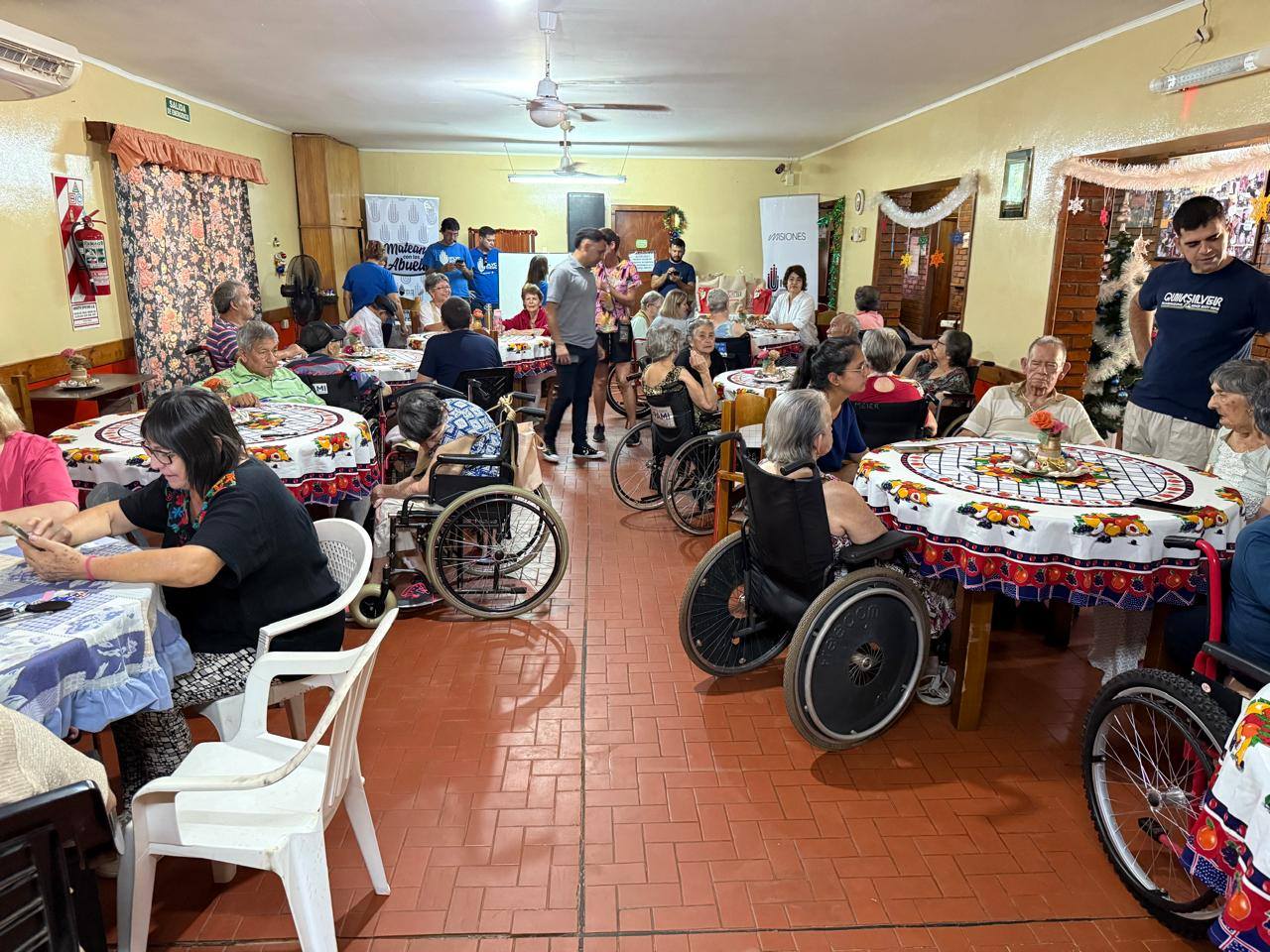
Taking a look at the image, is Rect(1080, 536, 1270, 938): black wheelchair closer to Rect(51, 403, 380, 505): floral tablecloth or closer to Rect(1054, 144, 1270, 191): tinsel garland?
Rect(1054, 144, 1270, 191): tinsel garland

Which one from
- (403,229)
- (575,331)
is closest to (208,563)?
(575,331)

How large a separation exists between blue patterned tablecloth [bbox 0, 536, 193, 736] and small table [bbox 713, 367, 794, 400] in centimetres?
351

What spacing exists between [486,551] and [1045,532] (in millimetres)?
2348

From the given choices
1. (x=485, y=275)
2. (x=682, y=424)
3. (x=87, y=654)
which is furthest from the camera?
(x=485, y=275)

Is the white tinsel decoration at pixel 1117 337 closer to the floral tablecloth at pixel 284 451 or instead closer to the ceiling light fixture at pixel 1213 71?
the ceiling light fixture at pixel 1213 71

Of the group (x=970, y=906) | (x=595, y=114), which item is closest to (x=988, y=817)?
(x=970, y=906)

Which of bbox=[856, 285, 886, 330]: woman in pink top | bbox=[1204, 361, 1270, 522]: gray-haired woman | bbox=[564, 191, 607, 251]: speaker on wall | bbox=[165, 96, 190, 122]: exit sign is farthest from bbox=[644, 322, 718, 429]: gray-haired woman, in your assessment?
bbox=[564, 191, 607, 251]: speaker on wall

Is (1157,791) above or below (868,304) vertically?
below

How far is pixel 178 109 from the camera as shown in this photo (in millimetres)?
7441

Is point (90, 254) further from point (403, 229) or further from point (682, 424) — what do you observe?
point (403, 229)

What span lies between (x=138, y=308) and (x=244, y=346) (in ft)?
10.9

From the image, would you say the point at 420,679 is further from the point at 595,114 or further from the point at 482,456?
the point at 595,114

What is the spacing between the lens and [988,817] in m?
2.51

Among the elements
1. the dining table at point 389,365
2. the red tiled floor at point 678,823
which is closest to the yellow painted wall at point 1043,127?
the red tiled floor at point 678,823
